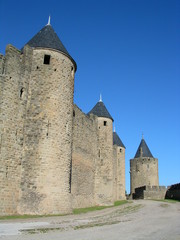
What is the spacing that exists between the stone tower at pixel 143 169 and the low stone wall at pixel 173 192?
9.35m

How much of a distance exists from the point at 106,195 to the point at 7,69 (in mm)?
14611

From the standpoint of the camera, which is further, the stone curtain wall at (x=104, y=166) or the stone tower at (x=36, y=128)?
the stone curtain wall at (x=104, y=166)

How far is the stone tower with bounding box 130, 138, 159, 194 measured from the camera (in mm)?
42375

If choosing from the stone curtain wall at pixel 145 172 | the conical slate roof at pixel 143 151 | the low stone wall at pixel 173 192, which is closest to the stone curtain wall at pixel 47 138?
the low stone wall at pixel 173 192

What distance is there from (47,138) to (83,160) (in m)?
6.90

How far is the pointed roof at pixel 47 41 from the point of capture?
55.5 feet

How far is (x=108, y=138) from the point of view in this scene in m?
26.2

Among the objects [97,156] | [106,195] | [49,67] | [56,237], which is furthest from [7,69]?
[106,195]

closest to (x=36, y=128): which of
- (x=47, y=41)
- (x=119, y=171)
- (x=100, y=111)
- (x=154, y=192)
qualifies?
(x=47, y=41)

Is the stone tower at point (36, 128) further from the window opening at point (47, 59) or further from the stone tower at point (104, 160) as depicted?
the stone tower at point (104, 160)

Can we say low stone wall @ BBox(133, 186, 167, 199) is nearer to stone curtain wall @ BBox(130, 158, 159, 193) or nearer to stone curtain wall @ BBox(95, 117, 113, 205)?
stone curtain wall @ BBox(130, 158, 159, 193)

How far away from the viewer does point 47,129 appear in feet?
50.8

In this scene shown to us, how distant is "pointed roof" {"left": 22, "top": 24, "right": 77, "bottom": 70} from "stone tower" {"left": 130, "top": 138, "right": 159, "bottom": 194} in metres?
28.3

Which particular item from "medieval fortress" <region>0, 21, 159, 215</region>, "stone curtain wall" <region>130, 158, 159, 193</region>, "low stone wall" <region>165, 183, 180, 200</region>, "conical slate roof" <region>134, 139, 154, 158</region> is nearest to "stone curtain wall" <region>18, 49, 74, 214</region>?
"medieval fortress" <region>0, 21, 159, 215</region>
